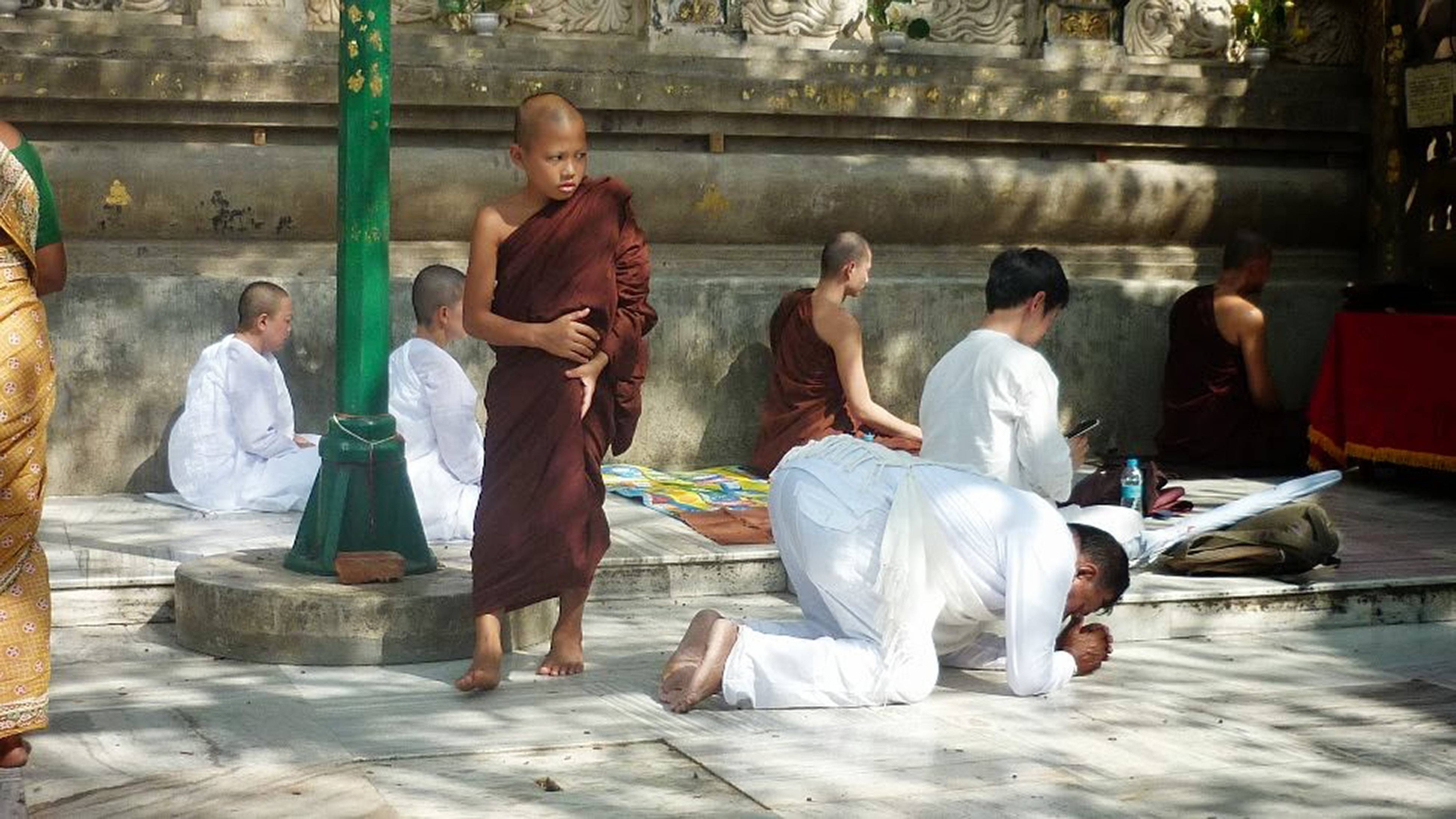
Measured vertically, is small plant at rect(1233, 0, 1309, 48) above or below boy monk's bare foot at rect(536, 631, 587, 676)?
above

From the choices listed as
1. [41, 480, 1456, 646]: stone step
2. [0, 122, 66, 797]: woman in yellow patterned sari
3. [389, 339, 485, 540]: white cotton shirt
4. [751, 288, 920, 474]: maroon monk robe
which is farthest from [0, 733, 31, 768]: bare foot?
[751, 288, 920, 474]: maroon monk robe

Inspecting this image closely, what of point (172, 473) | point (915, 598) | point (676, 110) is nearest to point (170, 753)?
point (915, 598)

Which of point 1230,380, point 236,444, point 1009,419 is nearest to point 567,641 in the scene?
point 1009,419

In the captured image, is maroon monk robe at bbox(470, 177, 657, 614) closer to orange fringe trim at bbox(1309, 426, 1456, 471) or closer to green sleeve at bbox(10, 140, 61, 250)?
green sleeve at bbox(10, 140, 61, 250)

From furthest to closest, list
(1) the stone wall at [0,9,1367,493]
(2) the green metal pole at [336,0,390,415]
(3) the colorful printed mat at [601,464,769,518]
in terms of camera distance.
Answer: (1) the stone wall at [0,9,1367,493] → (3) the colorful printed mat at [601,464,769,518] → (2) the green metal pole at [336,0,390,415]

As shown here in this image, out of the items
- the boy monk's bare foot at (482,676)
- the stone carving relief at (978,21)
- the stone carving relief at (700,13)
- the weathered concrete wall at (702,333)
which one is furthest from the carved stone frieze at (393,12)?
the boy monk's bare foot at (482,676)

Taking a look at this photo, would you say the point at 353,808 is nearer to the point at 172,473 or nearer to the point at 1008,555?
the point at 1008,555

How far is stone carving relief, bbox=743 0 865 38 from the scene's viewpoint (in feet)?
33.8

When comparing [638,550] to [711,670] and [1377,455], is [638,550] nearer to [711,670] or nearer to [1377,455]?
[711,670]

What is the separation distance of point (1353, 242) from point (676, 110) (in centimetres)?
404

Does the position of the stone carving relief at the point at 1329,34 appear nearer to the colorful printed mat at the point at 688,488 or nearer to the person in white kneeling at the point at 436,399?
the colorful printed mat at the point at 688,488

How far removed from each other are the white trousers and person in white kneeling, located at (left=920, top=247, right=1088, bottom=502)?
50cm

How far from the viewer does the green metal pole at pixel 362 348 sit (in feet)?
21.9

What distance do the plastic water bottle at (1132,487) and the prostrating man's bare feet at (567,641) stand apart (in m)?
2.86
